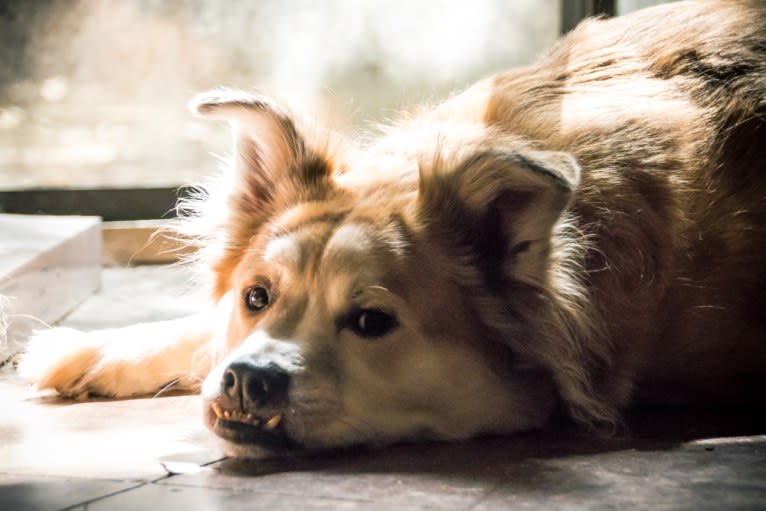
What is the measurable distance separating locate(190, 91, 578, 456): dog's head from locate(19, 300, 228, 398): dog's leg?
1.25 ft

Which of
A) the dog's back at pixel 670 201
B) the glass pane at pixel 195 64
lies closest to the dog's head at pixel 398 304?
the dog's back at pixel 670 201

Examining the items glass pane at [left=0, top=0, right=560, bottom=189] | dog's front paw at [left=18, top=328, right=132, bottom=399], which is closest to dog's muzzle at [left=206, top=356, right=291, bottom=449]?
dog's front paw at [left=18, top=328, right=132, bottom=399]

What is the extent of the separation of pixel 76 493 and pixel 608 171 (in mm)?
1459

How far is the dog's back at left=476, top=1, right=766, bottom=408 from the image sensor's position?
271 cm

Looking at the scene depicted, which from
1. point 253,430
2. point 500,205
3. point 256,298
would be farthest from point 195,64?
point 253,430

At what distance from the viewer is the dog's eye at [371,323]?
8.23ft

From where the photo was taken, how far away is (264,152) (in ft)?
9.80

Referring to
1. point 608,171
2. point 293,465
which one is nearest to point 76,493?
point 293,465

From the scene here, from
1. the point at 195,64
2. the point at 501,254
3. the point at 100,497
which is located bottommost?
the point at 100,497

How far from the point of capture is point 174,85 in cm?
609

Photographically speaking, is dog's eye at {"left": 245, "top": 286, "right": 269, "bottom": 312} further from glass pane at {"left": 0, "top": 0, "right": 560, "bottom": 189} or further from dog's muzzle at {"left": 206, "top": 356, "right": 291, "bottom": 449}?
glass pane at {"left": 0, "top": 0, "right": 560, "bottom": 189}

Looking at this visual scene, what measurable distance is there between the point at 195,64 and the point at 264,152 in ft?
10.7

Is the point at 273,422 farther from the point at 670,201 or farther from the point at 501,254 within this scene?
the point at 670,201

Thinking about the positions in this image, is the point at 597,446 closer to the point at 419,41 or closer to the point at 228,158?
the point at 228,158
